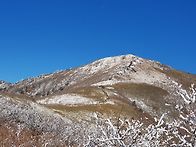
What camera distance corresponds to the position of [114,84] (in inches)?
4230

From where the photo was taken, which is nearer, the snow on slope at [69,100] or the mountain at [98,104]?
the mountain at [98,104]

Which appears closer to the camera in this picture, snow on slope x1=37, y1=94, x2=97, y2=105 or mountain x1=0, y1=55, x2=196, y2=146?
mountain x1=0, y1=55, x2=196, y2=146

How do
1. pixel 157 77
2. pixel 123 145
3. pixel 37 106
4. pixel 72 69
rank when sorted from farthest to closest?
pixel 72 69 → pixel 157 77 → pixel 37 106 → pixel 123 145

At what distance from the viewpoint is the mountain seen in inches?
261

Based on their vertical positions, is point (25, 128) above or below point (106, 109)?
below

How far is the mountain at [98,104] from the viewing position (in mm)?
6621

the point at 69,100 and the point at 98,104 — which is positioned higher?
the point at 69,100

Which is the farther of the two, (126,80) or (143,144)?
(126,80)

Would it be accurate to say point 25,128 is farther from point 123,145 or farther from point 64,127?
point 123,145

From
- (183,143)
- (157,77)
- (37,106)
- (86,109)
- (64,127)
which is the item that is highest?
(157,77)

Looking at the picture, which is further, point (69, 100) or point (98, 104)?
point (69, 100)

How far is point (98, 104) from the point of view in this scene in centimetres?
7375

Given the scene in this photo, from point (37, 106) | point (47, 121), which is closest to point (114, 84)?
point (37, 106)

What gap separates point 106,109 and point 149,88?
4791cm
